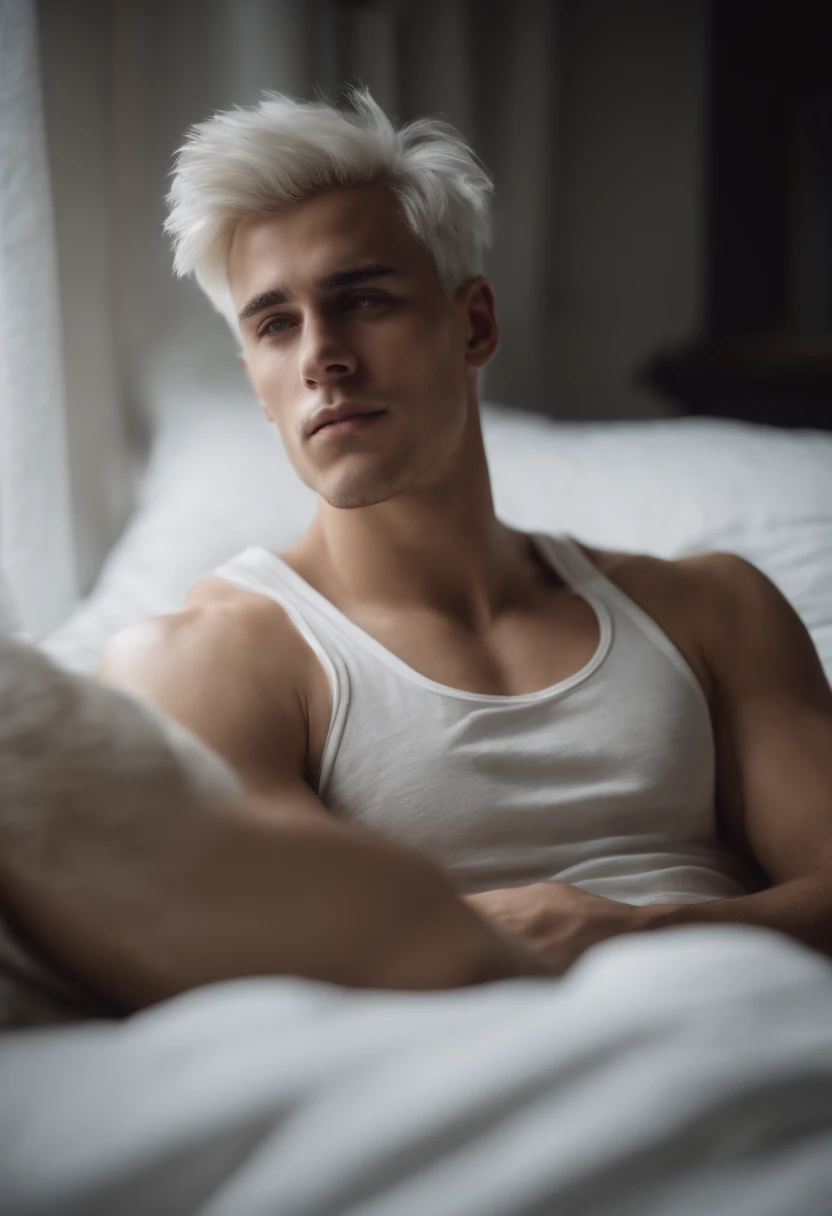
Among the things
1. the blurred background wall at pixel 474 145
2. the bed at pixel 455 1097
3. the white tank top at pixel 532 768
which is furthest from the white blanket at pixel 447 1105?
the blurred background wall at pixel 474 145

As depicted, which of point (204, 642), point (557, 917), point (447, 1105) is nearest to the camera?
point (447, 1105)

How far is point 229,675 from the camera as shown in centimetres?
87

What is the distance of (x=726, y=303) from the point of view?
210cm

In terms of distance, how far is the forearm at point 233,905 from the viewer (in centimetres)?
51

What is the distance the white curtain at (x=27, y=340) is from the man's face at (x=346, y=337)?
0.38m

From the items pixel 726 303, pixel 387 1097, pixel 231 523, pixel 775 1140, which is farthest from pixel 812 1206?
pixel 726 303

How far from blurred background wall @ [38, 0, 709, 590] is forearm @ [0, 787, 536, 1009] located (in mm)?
931

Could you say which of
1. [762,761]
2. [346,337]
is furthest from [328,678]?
[762,761]

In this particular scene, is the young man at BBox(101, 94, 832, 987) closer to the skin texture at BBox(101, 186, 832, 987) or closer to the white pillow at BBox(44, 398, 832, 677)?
the skin texture at BBox(101, 186, 832, 987)

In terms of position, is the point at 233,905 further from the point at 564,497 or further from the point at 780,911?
the point at 564,497

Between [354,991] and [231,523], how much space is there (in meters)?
0.88

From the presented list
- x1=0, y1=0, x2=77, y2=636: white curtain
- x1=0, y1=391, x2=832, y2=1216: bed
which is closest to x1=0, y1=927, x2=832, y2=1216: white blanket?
x1=0, y1=391, x2=832, y2=1216: bed

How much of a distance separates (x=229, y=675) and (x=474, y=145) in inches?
58.5

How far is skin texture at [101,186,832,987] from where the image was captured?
0.87 metres
